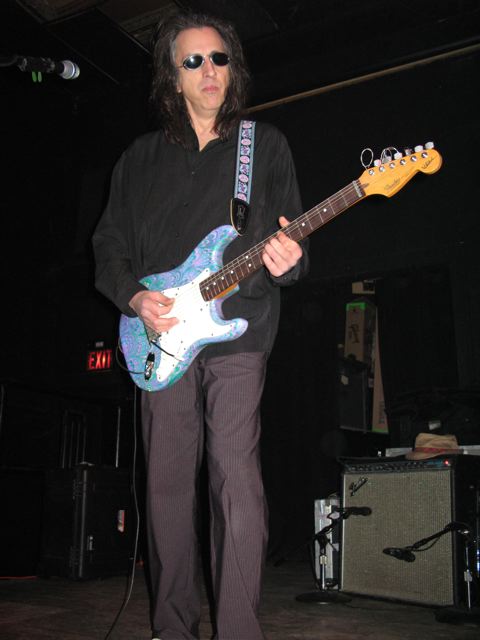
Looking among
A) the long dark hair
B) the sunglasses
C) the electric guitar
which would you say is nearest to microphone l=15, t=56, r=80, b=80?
the long dark hair

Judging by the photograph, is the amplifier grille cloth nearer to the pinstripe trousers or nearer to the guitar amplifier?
the pinstripe trousers

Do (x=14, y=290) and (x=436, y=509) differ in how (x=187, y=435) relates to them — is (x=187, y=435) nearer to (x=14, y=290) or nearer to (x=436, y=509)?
(x=436, y=509)

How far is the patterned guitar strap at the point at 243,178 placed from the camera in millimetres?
1680

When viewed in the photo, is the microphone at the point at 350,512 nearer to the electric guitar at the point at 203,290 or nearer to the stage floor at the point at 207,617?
the stage floor at the point at 207,617

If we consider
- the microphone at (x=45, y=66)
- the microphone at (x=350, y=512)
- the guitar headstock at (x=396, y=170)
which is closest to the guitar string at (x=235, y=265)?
the guitar headstock at (x=396, y=170)

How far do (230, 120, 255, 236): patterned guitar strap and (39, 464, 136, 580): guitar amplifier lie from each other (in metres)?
2.54

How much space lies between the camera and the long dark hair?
1953 mm

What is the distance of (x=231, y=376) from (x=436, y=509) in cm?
154

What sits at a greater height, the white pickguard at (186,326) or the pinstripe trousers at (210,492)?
the white pickguard at (186,326)

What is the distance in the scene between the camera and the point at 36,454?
13.5 ft

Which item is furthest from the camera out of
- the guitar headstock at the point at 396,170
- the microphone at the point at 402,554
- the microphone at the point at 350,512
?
the microphone at the point at 350,512

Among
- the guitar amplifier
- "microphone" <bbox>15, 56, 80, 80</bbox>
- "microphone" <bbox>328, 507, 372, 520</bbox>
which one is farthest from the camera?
the guitar amplifier

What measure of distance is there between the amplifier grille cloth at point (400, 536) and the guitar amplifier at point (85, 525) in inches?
60.7

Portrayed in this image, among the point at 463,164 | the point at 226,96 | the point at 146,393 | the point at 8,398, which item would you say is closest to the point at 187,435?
the point at 146,393
